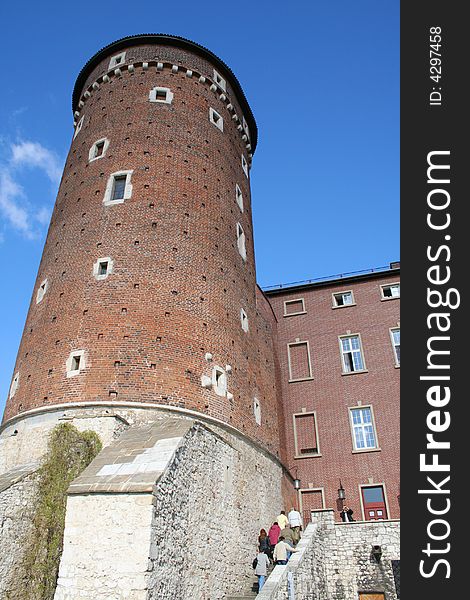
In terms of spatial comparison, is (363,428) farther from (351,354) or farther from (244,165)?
(244,165)

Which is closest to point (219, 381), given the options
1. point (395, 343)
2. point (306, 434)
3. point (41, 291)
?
point (41, 291)

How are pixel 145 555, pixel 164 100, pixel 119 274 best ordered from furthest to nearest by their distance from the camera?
pixel 164 100 → pixel 119 274 → pixel 145 555

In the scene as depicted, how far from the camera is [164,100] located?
71.7ft

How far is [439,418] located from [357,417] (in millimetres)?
18369

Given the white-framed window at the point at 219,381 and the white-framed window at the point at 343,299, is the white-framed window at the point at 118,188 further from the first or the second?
the white-framed window at the point at 343,299

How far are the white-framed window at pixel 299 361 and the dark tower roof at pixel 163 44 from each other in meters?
11.7

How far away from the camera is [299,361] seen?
87.9ft

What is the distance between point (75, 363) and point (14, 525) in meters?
4.72

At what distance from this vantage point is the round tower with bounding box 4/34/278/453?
15.6 m

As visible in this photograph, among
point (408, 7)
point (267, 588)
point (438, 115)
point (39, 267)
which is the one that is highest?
point (39, 267)

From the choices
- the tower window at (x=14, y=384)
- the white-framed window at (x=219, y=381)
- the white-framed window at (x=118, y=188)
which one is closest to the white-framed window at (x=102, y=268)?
the white-framed window at (x=118, y=188)

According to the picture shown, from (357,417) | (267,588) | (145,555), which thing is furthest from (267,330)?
(145,555)

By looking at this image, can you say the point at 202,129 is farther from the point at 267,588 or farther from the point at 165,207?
the point at 267,588

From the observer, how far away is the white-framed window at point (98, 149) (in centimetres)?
2056
